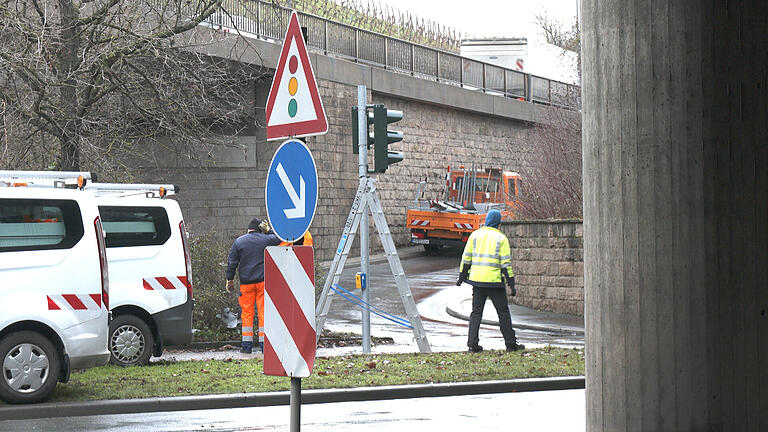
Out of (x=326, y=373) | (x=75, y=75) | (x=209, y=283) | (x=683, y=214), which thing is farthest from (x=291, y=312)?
(x=209, y=283)

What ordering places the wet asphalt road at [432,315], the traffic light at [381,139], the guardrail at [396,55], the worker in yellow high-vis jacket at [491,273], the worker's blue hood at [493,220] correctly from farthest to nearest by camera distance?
the guardrail at [396,55]
the wet asphalt road at [432,315]
the worker's blue hood at [493,220]
the worker in yellow high-vis jacket at [491,273]
the traffic light at [381,139]

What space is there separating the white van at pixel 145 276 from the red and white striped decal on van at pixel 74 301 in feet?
7.60

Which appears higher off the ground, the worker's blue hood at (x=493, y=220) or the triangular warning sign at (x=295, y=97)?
the triangular warning sign at (x=295, y=97)

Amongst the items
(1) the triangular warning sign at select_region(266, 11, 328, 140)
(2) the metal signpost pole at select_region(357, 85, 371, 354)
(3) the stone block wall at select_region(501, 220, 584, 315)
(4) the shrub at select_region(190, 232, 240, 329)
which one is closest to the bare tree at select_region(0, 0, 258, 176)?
(4) the shrub at select_region(190, 232, 240, 329)

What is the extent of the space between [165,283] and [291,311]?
724cm

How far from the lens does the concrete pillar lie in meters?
6.27

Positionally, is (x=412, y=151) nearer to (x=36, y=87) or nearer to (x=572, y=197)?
(x=572, y=197)

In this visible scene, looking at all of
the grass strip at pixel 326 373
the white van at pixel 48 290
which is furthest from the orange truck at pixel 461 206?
the white van at pixel 48 290

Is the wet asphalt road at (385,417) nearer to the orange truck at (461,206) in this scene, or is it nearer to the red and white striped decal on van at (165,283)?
the red and white striped decal on van at (165,283)

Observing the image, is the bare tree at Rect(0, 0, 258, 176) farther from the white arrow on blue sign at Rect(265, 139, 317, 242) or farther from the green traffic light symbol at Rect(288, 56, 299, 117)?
the white arrow on blue sign at Rect(265, 139, 317, 242)

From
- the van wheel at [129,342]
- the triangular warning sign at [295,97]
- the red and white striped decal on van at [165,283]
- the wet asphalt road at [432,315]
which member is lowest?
the wet asphalt road at [432,315]

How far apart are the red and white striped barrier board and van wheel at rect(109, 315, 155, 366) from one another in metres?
6.81

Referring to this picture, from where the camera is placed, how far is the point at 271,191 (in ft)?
22.7

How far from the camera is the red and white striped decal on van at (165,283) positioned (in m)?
13.5
